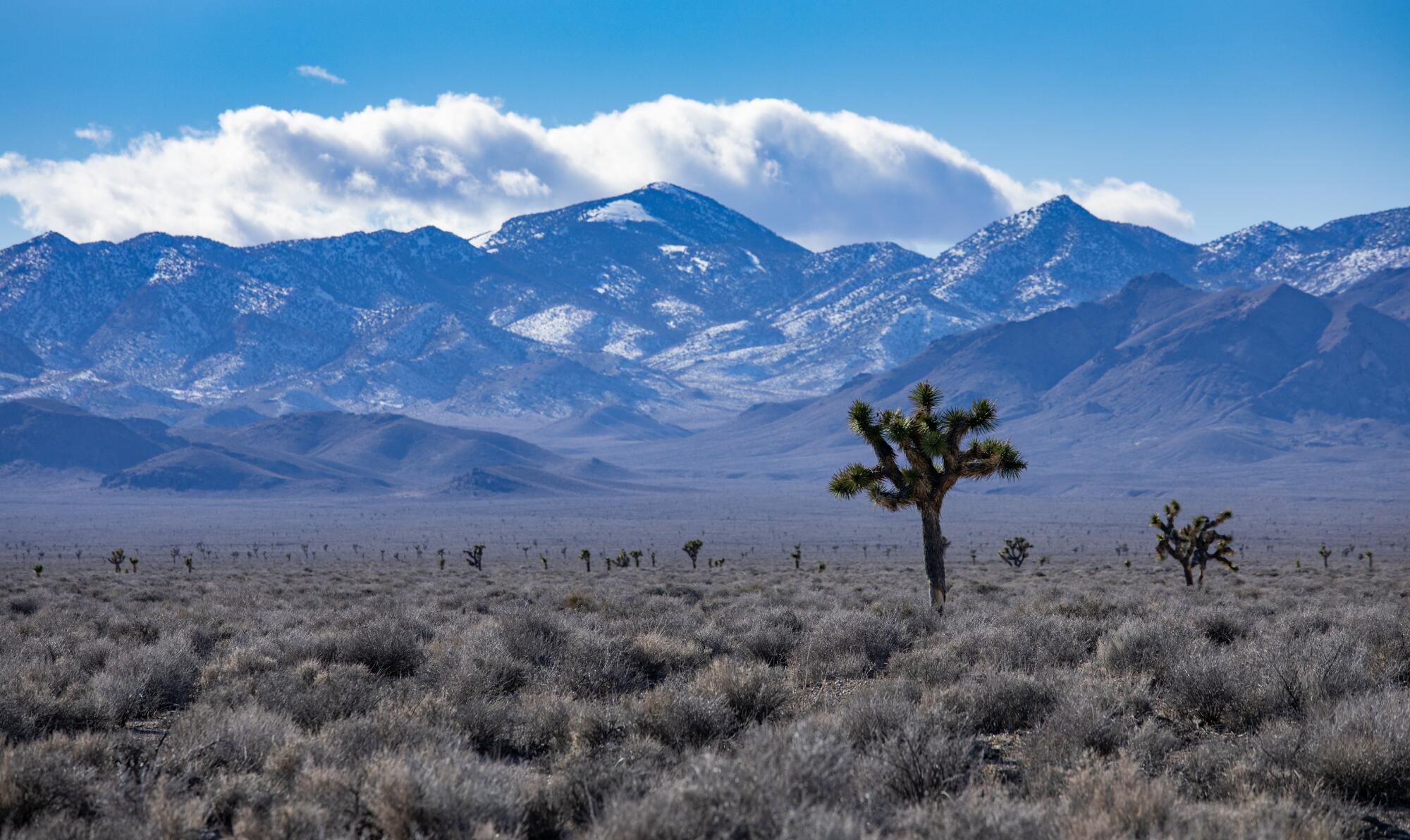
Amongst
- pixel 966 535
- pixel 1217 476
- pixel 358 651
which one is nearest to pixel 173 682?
pixel 358 651

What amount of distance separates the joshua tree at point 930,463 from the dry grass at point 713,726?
2.69 metres

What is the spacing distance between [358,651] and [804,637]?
6.38m

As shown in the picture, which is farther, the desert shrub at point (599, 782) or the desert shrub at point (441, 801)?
the desert shrub at point (599, 782)

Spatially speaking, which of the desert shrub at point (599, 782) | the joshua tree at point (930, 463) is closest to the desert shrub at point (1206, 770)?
the desert shrub at point (599, 782)

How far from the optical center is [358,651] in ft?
42.9

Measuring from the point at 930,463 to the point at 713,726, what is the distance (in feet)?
40.1

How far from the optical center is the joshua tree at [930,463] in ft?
65.2

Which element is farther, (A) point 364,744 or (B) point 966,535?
(B) point 966,535

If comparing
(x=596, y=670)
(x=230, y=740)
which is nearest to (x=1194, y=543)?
(x=596, y=670)

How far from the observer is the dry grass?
635 cm

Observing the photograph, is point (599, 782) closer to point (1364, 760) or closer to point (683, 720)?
point (683, 720)

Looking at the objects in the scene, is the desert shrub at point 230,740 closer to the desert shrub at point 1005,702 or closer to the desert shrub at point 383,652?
the desert shrub at point 383,652

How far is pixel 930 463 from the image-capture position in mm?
20203

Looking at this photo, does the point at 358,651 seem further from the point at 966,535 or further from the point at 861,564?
the point at 966,535
